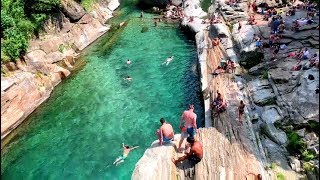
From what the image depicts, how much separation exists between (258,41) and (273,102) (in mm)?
8447

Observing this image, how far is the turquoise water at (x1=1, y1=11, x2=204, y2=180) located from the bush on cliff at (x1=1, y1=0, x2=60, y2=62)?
16.6ft

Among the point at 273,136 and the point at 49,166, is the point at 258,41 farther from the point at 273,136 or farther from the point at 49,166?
the point at 49,166

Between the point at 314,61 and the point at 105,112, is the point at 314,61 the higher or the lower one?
the lower one

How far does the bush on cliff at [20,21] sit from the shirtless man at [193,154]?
62.6 ft

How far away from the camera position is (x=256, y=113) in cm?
2219

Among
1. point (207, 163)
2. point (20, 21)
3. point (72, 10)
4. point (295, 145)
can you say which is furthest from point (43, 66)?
point (295, 145)

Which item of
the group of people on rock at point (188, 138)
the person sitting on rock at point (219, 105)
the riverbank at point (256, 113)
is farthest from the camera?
the person sitting on rock at point (219, 105)

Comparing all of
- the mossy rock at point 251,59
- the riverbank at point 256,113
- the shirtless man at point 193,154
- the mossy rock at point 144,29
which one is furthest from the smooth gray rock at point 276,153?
the mossy rock at point 144,29

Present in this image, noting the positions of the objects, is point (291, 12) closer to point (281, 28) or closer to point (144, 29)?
point (281, 28)

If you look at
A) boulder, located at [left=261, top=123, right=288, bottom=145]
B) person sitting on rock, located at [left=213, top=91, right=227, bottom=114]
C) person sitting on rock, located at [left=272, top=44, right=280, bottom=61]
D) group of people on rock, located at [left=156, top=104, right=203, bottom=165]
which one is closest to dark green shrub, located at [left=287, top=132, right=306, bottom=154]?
boulder, located at [left=261, top=123, right=288, bottom=145]

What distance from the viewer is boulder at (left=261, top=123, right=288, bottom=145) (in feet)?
63.8

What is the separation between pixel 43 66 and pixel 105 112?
8.40 metres

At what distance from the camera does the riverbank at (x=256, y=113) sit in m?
16.0

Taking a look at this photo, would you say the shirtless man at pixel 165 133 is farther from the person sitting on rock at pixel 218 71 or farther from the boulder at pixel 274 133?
the person sitting on rock at pixel 218 71
